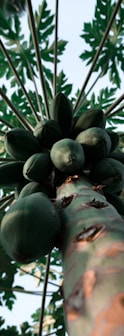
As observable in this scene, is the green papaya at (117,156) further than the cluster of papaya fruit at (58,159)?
Yes

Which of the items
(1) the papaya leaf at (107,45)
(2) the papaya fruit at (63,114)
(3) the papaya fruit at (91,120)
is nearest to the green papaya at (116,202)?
(3) the papaya fruit at (91,120)

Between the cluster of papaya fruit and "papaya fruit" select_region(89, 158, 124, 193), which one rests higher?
the cluster of papaya fruit

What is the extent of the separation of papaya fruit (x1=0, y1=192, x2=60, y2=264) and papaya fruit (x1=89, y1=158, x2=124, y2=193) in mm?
764

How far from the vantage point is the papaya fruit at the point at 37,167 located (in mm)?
2221

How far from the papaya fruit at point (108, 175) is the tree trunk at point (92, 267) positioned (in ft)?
1.56

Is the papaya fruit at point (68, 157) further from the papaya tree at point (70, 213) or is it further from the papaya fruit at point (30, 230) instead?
the papaya fruit at point (30, 230)

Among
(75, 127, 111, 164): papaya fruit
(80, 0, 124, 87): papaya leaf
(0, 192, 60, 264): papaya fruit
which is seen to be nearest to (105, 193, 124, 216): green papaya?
(75, 127, 111, 164): papaya fruit

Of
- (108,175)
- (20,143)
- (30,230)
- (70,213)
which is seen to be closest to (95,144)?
(108,175)

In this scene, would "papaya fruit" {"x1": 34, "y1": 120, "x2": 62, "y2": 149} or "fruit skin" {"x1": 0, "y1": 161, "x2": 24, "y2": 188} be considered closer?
"fruit skin" {"x1": 0, "y1": 161, "x2": 24, "y2": 188}

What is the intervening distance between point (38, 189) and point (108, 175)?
388 mm

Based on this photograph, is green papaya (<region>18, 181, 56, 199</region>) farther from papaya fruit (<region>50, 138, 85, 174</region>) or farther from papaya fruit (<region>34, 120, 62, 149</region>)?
papaya fruit (<region>34, 120, 62, 149</region>)

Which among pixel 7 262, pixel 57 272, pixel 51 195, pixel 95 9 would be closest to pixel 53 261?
pixel 57 272

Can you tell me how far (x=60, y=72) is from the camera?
478 cm

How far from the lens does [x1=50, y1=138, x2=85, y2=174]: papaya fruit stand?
2084mm
